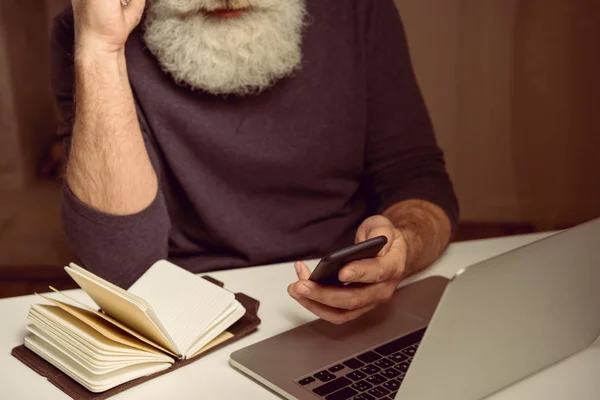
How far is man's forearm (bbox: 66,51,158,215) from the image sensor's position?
116 cm

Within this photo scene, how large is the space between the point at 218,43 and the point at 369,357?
0.69 m

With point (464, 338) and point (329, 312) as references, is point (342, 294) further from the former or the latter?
point (464, 338)

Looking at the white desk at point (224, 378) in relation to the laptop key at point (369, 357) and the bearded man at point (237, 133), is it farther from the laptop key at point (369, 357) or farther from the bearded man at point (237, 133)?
the bearded man at point (237, 133)

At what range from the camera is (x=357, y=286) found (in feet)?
2.96

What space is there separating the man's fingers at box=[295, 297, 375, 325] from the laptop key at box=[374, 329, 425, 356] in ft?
0.21

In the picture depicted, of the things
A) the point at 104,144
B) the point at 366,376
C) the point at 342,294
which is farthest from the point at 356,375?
the point at 104,144

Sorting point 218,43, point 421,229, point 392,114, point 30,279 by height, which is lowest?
point 30,279

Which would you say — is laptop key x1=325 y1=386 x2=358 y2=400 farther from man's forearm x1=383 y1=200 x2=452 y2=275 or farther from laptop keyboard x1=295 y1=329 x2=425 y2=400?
man's forearm x1=383 y1=200 x2=452 y2=275

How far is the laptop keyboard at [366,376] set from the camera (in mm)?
764

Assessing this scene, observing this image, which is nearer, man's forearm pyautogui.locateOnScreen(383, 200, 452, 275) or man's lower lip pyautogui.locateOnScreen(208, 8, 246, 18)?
man's forearm pyautogui.locateOnScreen(383, 200, 452, 275)

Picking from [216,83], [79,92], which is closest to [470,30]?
[216,83]

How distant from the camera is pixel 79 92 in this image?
1181 millimetres

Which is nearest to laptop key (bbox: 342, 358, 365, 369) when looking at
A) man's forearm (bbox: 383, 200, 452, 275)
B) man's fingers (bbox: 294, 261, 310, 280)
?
man's fingers (bbox: 294, 261, 310, 280)

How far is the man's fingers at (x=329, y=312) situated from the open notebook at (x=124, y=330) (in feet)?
0.30
